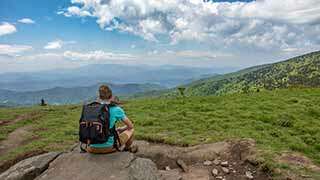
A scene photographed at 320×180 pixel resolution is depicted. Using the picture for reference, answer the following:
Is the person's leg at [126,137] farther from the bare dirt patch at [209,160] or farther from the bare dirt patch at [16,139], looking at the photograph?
the bare dirt patch at [16,139]

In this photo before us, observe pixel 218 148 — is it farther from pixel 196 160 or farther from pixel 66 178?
pixel 66 178

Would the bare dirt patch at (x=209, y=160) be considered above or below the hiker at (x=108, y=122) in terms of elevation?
below

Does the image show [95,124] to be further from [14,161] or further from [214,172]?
[14,161]

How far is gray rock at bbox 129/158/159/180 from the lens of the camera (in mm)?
9373

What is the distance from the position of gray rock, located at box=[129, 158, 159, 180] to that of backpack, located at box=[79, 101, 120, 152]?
4.01 feet

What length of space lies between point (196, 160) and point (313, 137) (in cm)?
548

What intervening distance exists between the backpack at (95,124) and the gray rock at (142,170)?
4.01ft

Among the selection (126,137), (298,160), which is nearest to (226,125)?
(298,160)

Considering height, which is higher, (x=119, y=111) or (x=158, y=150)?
(x=119, y=111)

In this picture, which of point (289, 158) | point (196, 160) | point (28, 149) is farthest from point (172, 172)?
point (28, 149)

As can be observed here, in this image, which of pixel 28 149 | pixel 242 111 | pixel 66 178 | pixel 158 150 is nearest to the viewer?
pixel 66 178

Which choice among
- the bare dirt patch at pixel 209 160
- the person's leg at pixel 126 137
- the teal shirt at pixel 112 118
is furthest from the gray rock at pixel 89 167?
the bare dirt patch at pixel 209 160

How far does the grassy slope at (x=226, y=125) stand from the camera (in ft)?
44.7

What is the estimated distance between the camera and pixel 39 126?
69.5 ft
